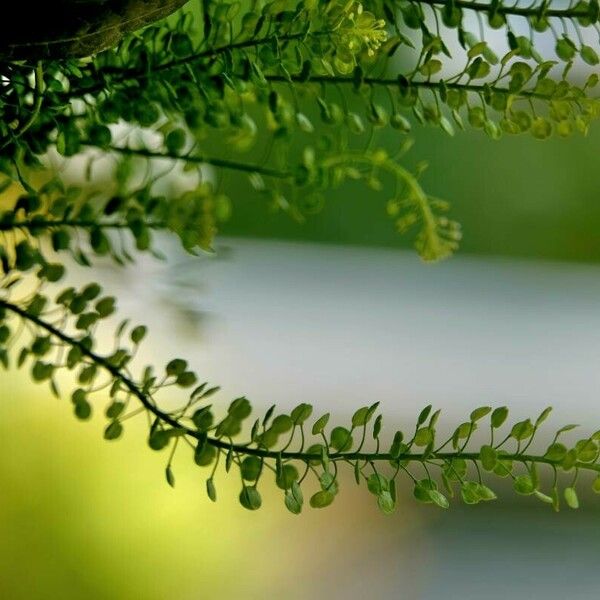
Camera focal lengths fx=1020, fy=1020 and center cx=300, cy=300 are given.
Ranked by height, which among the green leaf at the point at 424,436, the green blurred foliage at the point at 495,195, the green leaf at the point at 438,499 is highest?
the green blurred foliage at the point at 495,195

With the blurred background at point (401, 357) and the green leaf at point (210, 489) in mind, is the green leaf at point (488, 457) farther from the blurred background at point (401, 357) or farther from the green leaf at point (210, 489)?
the blurred background at point (401, 357)

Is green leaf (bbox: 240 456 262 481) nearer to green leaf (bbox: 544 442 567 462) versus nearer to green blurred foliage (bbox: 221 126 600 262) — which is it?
green leaf (bbox: 544 442 567 462)

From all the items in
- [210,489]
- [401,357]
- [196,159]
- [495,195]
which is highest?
[495,195]

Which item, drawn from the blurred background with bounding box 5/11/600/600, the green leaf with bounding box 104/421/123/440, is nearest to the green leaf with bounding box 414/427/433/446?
the green leaf with bounding box 104/421/123/440

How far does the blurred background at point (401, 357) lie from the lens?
131 centimetres

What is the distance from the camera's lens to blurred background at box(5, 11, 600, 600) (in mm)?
1314

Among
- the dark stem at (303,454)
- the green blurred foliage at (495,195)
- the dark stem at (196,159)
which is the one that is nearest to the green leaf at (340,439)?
the dark stem at (303,454)

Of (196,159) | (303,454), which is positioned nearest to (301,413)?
(303,454)

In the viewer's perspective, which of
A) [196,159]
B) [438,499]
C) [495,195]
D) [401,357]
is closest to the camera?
[438,499]

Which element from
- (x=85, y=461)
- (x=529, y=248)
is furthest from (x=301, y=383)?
(x=85, y=461)

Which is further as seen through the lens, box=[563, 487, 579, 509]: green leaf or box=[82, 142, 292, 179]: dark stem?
box=[82, 142, 292, 179]: dark stem

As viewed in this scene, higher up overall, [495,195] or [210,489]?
[495,195]

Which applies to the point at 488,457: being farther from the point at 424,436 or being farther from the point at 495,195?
the point at 495,195

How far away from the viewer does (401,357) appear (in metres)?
1.71
